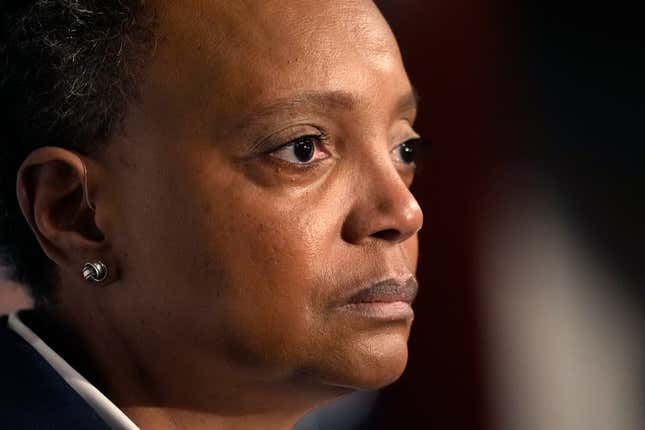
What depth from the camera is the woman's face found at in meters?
1.25

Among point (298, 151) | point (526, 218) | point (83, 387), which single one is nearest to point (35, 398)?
point (83, 387)

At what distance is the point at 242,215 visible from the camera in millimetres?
1257

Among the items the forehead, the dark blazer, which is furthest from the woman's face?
the dark blazer

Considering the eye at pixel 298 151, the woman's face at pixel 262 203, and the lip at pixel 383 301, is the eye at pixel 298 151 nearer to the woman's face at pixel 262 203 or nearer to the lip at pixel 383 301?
the woman's face at pixel 262 203

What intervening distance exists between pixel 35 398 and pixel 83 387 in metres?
0.08

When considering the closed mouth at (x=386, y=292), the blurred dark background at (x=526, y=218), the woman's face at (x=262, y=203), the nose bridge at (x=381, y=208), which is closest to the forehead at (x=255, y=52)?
the woman's face at (x=262, y=203)

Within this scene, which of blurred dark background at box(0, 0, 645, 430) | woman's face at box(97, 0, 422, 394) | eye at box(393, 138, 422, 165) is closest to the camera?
woman's face at box(97, 0, 422, 394)

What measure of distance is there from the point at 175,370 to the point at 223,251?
0.62 feet

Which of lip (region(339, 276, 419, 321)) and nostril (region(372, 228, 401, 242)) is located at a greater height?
nostril (region(372, 228, 401, 242))

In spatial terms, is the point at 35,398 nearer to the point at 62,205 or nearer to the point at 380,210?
the point at 62,205

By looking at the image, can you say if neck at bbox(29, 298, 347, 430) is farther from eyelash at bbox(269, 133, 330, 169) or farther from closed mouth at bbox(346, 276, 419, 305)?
eyelash at bbox(269, 133, 330, 169)

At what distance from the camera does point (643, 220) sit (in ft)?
7.02

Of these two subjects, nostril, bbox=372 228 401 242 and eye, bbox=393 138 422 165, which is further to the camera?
eye, bbox=393 138 422 165

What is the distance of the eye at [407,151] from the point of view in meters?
1.48
